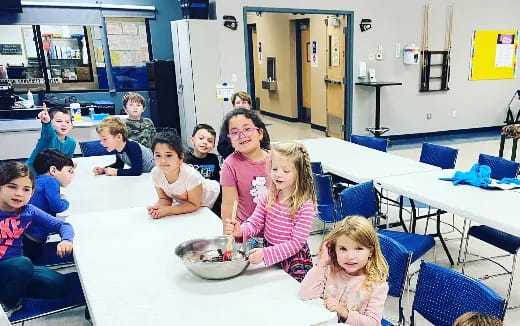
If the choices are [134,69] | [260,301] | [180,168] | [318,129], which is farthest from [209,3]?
[260,301]

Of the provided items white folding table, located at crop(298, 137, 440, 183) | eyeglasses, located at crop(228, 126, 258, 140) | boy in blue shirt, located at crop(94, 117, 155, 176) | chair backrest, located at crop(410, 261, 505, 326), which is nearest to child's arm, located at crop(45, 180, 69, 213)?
boy in blue shirt, located at crop(94, 117, 155, 176)

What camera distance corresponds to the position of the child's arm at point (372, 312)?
1388 mm

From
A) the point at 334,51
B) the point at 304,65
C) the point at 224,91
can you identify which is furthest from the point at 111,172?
the point at 304,65

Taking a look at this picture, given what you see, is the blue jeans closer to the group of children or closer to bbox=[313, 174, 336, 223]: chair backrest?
the group of children

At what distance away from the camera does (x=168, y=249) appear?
1.79 meters

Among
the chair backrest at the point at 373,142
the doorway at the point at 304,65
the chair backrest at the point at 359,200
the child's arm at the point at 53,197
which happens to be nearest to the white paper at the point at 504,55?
the doorway at the point at 304,65

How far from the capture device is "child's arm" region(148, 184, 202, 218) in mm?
2170

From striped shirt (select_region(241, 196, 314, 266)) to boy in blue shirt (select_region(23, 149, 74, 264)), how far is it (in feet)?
3.61

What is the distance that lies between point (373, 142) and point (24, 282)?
333 cm

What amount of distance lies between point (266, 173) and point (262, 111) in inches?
359

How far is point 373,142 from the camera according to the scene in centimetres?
416

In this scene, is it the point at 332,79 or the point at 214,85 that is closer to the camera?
the point at 214,85

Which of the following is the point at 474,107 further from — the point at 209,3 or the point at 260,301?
the point at 260,301

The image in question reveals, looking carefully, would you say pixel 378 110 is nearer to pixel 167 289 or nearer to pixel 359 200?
pixel 359 200
